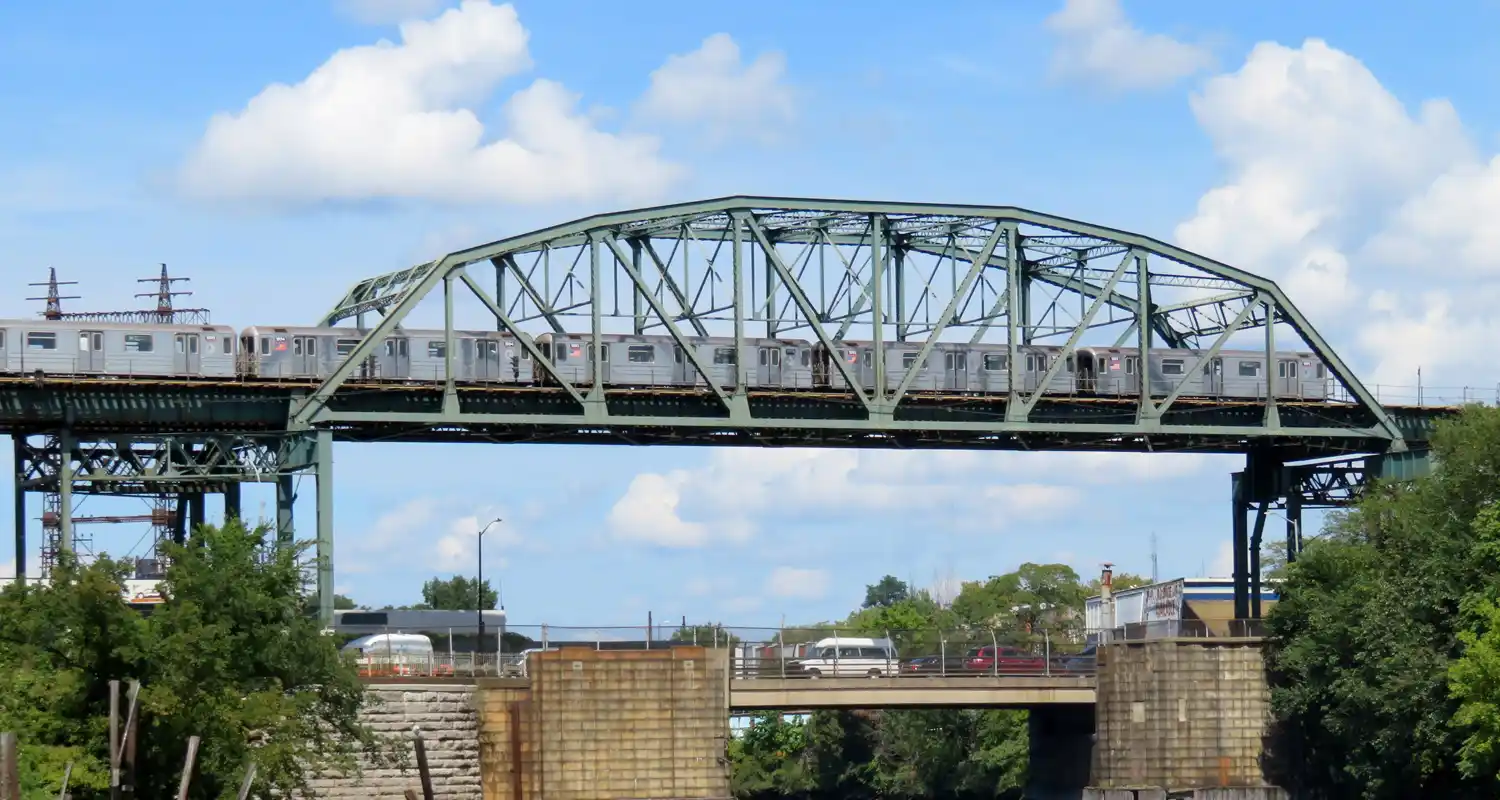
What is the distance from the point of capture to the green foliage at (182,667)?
54.2m

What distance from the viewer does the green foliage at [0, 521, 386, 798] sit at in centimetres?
5425

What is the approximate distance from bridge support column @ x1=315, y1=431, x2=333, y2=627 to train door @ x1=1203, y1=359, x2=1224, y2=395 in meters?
38.3

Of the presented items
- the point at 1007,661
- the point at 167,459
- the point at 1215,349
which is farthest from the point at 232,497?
the point at 1215,349

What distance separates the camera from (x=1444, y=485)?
250ft

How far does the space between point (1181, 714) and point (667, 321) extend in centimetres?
2444

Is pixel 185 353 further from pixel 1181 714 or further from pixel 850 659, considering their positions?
pixel 1181 714

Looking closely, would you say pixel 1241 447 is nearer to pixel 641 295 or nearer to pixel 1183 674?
pixel 1183 674

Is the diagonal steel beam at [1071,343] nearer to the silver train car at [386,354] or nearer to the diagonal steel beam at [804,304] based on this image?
the diagonal steel beam at [804,304]

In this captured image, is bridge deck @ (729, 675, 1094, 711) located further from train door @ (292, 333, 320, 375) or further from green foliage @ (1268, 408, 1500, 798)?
train door @ (292, 333, 320, 375)

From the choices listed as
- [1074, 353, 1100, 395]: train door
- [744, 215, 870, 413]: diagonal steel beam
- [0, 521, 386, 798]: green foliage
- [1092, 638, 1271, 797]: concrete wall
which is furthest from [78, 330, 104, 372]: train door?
[1074, 353, 1100, 395]: train door

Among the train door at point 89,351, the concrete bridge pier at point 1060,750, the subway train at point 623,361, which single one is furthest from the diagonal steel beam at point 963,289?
the train door at point 89,351

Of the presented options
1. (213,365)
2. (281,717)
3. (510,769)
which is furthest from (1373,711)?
(213,365)

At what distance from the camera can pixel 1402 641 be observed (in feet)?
243

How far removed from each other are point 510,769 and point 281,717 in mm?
18019
